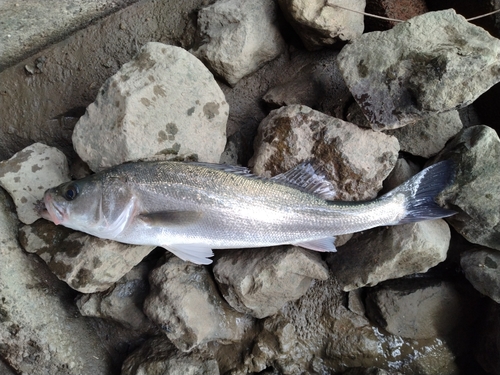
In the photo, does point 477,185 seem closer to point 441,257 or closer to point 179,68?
point 441,257

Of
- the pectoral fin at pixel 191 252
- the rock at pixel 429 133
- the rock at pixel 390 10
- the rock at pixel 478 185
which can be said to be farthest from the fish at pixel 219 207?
the rock at pixel 390 10

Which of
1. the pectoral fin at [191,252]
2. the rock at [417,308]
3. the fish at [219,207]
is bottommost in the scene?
the rock at [417,308]

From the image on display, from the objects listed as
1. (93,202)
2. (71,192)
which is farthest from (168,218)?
(71,192)

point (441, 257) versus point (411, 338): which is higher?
point (441, 257)

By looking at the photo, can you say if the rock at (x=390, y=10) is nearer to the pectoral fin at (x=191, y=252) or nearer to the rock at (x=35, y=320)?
the pectoral fin at (x=191, y=252)

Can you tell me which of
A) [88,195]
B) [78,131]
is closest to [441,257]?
[88,195]

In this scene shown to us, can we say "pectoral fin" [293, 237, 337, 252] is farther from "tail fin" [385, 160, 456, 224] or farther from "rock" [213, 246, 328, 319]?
"tail fin" [385, 160, 456, 224]

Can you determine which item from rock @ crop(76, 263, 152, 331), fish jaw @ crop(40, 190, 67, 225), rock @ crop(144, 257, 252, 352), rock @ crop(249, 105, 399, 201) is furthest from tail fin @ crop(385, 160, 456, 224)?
fish jaw @ crop(40, 190, 67, 225)
